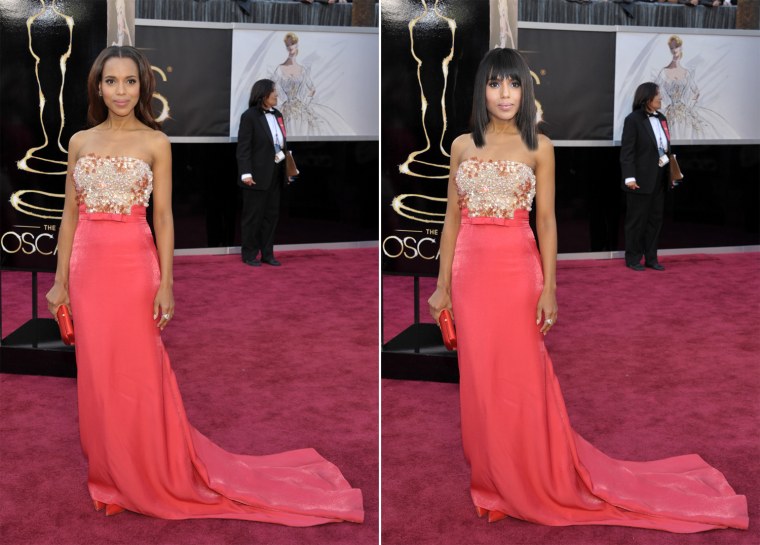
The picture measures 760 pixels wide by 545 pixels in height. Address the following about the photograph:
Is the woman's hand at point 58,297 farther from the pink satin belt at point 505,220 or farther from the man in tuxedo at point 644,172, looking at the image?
the man in tuxedo at point 644,172

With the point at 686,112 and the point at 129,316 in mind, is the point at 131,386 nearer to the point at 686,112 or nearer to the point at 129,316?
the point at 129,316

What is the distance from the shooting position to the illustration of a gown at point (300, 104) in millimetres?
8633

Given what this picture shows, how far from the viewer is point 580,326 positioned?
20.0 feet

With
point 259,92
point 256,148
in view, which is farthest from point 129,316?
point 259,92

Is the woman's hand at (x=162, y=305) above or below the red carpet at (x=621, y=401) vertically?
above

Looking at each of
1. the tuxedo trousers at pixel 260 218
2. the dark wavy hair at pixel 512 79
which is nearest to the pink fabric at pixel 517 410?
the dark wavy hair at pixel 512 79

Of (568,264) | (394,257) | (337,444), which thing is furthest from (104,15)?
(568,264)

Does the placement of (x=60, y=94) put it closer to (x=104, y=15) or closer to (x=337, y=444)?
(x=104, y=15)

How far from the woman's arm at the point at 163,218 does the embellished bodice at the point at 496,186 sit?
0.94 m

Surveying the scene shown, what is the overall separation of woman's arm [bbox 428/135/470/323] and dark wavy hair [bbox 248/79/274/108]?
5166mm

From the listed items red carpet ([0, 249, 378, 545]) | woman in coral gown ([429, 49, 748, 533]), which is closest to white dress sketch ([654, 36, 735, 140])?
red carpet ([0, 249, 378, 545])

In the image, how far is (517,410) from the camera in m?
3.12

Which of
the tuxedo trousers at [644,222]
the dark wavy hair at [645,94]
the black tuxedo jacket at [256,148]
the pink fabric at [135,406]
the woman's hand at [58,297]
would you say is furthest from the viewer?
the tuxedo trousers at [644,222]

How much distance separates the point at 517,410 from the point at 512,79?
3.45ft
